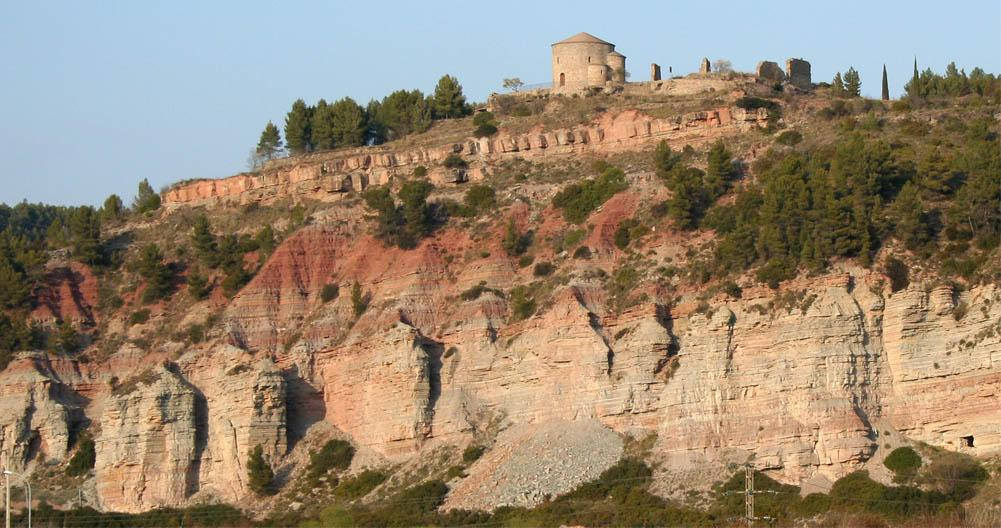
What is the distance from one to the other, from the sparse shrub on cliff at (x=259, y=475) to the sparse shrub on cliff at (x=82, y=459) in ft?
28.7

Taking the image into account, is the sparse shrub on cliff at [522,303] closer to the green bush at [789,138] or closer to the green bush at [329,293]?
the green bush at [329,293]

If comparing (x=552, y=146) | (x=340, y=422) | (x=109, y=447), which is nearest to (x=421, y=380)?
(x=340, y=422)

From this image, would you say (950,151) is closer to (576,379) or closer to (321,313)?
(576,379)

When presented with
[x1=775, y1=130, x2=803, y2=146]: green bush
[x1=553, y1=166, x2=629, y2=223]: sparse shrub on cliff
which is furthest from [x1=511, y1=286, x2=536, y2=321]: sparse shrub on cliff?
[x1=775, y1=130, x2=803, y2=146]: green bush

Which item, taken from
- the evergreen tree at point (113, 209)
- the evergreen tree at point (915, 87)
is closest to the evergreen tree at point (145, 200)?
the evergreen tree at point (113, 209)

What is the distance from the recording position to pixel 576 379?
80875 mm

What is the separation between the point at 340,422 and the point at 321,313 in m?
6.49

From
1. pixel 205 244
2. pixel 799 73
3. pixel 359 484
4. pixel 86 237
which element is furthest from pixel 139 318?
pixel 799 73

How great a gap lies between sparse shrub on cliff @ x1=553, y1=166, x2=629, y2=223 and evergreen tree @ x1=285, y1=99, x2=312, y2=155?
899 inches

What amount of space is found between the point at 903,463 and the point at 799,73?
38.2 meters

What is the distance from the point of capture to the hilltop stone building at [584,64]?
107188 mm

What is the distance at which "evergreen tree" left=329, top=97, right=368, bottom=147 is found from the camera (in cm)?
10969

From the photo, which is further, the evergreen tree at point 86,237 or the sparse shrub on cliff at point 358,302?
the evergreen tree at point 86,237

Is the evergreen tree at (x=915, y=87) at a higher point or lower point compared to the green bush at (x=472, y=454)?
higher
